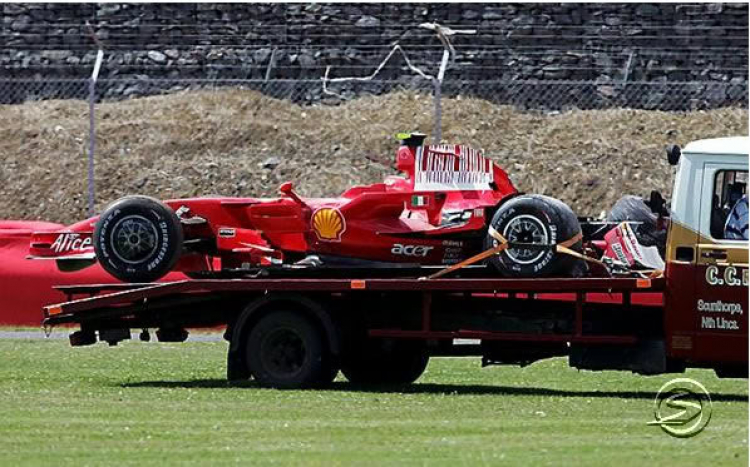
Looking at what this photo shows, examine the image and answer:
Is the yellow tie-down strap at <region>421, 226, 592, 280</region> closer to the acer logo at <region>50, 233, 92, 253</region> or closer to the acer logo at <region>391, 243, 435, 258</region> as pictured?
the acer logo at <region>391, 243, 435, 258</region>

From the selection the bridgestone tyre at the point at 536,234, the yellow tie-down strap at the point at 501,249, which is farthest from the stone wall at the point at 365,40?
the bridgestone tyre at the point at 536,234

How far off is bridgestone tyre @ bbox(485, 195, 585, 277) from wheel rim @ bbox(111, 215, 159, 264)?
303cm

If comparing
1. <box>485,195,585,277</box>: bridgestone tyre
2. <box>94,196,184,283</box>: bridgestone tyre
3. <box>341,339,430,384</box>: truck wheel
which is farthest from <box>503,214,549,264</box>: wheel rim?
<box>94,196,184,283</box>: bridgestone tyre

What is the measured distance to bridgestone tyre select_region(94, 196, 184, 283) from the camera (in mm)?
16172

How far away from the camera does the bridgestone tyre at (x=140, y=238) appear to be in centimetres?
1617

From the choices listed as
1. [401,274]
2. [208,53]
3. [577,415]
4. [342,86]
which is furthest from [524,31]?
[577,415]

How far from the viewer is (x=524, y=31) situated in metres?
29.1

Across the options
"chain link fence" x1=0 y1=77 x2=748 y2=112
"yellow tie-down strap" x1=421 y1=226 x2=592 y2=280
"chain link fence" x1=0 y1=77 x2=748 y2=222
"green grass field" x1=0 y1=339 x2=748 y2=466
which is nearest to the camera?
"green grass field" x1=0 y1=339 x2=748 y2=466

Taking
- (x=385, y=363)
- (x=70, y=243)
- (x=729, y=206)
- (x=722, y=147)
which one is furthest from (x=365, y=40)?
(x=729, y=206)

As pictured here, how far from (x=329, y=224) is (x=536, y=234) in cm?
204

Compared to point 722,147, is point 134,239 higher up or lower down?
lower down

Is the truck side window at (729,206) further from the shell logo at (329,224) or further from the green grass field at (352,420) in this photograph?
the shell logo at (329,224)

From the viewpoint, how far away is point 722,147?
1441cm

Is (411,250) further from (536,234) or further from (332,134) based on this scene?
(332,134)
